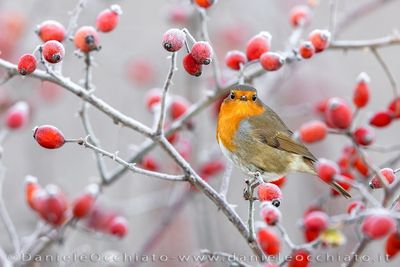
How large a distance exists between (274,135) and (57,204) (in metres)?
1.16

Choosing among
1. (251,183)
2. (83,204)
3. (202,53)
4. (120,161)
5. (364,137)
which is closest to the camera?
(120,161)

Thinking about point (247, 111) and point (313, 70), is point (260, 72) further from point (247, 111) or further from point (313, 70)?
point (313, 70)

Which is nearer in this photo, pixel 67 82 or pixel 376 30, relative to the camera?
pixel 67 82

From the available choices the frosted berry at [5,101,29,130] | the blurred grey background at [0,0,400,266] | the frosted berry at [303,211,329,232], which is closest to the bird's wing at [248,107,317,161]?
the blurred grey background at [0,0,400,266]

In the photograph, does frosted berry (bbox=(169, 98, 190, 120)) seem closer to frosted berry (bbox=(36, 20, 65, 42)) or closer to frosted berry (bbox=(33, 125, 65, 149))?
frosted berry (bbox=(36, 20, 65, 42))

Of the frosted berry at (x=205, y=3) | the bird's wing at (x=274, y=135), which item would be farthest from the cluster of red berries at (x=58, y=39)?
the bird's wing at (x=274, y=135)

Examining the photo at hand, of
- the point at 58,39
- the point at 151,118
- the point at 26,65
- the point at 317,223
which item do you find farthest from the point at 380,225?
the point at 151,118

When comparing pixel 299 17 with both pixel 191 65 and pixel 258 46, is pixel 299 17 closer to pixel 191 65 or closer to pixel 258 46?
pixel 258 46

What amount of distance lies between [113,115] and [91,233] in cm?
69

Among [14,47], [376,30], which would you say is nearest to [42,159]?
[14,47]

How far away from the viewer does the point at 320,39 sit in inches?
105

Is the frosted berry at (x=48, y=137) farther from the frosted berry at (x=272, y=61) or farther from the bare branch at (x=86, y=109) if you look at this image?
the frosted berry at (x=272, y=61)

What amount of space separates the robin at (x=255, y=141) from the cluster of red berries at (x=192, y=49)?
2.59ft

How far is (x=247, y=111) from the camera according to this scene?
319cm
